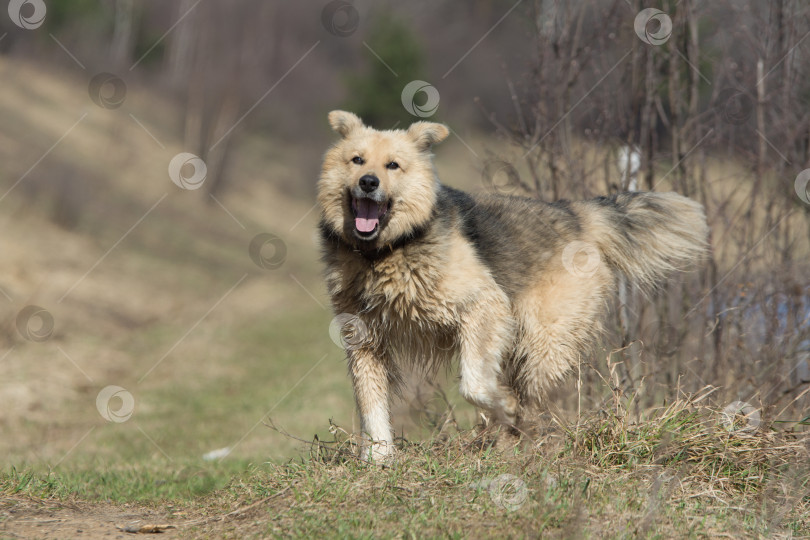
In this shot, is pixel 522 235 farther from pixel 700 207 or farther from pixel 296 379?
pixel 296 379

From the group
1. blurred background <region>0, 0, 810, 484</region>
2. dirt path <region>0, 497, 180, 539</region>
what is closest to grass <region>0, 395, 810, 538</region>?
dirt path <region>0, 497, 180, 539</region>

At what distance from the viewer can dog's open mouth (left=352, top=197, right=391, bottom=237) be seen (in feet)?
18.2

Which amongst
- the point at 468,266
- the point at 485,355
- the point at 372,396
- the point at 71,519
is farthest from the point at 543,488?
the point at 71,519

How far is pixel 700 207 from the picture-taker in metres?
6.66

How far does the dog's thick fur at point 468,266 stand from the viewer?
5.64 meters

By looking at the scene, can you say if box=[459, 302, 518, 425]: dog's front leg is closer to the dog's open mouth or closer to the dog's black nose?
the dog's open mouth

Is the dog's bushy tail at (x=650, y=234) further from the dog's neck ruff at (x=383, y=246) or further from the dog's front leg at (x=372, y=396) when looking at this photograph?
the dog's front leg at (x=372, y=396)

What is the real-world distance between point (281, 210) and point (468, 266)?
25305 mm

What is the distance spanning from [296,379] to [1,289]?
5181mm

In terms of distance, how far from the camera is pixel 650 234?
6.60 m

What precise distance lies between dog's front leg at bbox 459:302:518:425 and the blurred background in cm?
61

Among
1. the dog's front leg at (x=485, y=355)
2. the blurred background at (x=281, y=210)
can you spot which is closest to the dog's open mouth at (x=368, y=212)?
the blurred background at (x=281, y=210)

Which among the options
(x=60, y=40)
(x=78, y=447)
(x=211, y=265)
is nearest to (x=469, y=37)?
(x=60, y=40)

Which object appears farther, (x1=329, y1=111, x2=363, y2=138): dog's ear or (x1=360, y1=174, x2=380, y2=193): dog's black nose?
(x1=329, y1=111, x2=363, y2=138): dog's ear
